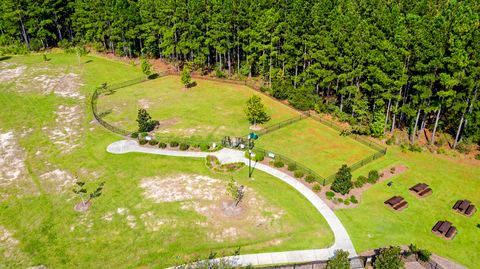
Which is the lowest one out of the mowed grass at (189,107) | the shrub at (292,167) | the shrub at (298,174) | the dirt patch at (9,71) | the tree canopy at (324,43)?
the shrub at (298,174)

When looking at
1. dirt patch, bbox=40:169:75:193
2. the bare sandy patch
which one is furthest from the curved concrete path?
the bare sandy patch

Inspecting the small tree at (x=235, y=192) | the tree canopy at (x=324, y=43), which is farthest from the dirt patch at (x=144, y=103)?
the small tree at (x=235, y=192)

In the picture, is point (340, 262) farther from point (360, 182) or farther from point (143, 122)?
point (143, 122)

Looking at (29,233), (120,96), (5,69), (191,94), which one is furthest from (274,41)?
(5,69)

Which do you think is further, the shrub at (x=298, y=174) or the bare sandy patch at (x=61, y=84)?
the bare sandy patch at (x=61, y=84)

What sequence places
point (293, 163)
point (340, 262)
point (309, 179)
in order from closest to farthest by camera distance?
point (340, 262) → point (309, 179) → point (293, 163)

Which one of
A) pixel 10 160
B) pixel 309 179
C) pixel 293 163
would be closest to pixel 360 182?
pixel 309 179

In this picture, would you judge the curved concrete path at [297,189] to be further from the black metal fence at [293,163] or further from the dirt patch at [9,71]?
the dirt patch at [9,71]
